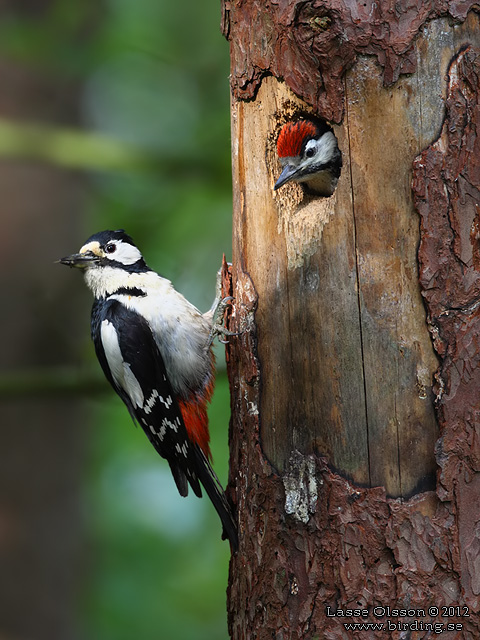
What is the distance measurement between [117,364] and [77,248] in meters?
1.88

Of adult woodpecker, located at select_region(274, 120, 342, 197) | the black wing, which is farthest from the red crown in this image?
the black wing

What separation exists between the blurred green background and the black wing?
40 cm

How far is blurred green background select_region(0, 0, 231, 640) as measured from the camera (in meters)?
4.30

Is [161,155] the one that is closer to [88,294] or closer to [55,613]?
[88,294]

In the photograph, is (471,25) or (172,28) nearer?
(471,25)

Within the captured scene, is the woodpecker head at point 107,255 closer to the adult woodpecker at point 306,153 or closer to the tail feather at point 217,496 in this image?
the tail feather at point 217,496

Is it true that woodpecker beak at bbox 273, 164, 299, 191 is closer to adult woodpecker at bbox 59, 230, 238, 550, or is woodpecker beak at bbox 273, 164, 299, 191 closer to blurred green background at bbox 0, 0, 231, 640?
adult woodpecker at bbox 59, 230, 238, 550

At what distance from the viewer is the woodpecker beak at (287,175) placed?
2.71m

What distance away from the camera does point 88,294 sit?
17.1 ft

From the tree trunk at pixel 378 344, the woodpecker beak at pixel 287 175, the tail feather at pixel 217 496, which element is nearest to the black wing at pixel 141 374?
the tail feather at pixel 217 496

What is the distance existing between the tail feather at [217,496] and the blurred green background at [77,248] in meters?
0.72

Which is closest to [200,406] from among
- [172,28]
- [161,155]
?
[161,155]

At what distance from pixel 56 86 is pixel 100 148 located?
143 cm

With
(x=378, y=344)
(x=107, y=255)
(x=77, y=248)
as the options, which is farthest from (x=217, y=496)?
(x=77, y=248)
